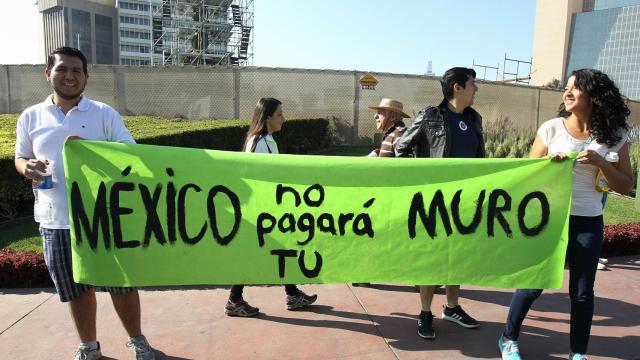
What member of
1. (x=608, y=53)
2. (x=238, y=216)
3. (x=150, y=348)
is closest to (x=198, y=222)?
(x=238, y=216)

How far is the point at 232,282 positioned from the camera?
3.21m

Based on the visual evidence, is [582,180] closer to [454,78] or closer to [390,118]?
[454,78]

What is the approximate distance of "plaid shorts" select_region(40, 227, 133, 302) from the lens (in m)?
2.99

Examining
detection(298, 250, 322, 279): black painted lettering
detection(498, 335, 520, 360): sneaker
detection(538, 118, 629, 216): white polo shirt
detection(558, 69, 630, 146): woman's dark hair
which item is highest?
detection(558, 69, 630, 146): woman's dark hair

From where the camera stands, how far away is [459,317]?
3.85m

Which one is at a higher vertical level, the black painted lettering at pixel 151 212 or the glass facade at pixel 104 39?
the glass facade at pixel 104 39

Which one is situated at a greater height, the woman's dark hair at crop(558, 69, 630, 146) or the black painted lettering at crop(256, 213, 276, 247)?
the woman's dark hair at crop(558, 69, 630, 146)

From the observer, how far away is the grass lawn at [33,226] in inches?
221

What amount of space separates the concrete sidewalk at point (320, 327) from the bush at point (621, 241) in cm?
105

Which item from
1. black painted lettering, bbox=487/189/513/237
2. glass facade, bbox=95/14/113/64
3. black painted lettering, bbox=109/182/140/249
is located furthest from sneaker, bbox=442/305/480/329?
glass facade, bbox=95/14/113/64

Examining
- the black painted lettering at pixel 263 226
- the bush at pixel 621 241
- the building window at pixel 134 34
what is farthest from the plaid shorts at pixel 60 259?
the building window at pixel 134 34

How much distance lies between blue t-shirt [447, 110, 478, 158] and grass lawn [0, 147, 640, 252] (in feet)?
14.8

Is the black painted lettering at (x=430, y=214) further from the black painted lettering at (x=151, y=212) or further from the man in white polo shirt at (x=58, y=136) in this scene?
the man in white polo shirt at (x=58, y=136)

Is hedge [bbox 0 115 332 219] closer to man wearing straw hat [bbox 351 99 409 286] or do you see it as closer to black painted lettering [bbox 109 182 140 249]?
black painted lettering [bbox 109 182 140 249]
